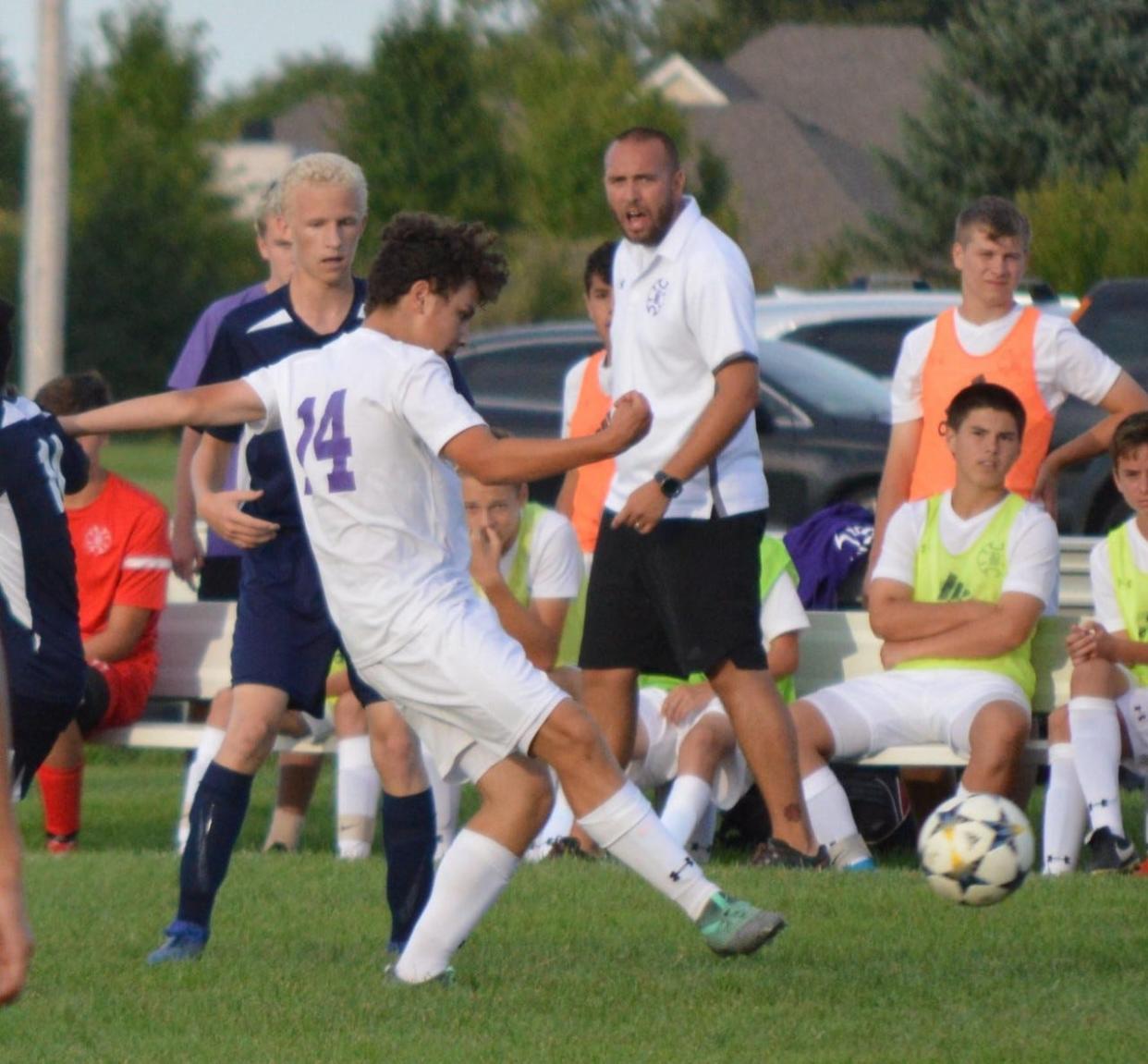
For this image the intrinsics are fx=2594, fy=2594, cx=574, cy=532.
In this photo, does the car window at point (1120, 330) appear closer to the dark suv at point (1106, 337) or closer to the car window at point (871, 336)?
the dark suv at point (1106, 337)

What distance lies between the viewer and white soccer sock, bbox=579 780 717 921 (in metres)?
5.98

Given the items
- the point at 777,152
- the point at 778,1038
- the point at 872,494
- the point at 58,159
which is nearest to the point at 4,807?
the point at 778,1038

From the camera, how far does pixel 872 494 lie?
54.4 feet

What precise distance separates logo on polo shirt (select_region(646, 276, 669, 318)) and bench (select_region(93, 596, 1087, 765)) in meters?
1.88

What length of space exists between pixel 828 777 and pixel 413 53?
5422 centimetres

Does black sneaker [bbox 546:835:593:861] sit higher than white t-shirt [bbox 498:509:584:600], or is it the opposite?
white t-shirt [bbox 498:509:584:600]

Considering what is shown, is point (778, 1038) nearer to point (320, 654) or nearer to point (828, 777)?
point (320, 654)

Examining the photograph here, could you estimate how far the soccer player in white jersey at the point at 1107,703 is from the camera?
8.16 metres

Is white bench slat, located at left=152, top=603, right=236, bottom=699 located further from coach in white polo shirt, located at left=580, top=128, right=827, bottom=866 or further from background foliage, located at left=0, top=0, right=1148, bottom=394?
background foliage, located at left=0, top=0, right=1148, bottom=394

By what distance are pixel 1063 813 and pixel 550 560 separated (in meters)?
2.06

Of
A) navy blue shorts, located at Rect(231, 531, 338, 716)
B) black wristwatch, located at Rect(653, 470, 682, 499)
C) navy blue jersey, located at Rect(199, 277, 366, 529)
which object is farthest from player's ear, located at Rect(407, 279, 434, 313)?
black wristwatch, located at Rect(653, 470, 682, 499)

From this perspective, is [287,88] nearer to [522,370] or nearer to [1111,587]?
[522,370]

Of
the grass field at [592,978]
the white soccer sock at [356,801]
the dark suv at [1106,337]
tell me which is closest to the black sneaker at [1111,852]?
the grass field at [592,978]

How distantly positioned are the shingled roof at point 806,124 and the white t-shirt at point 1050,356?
5095 cm
